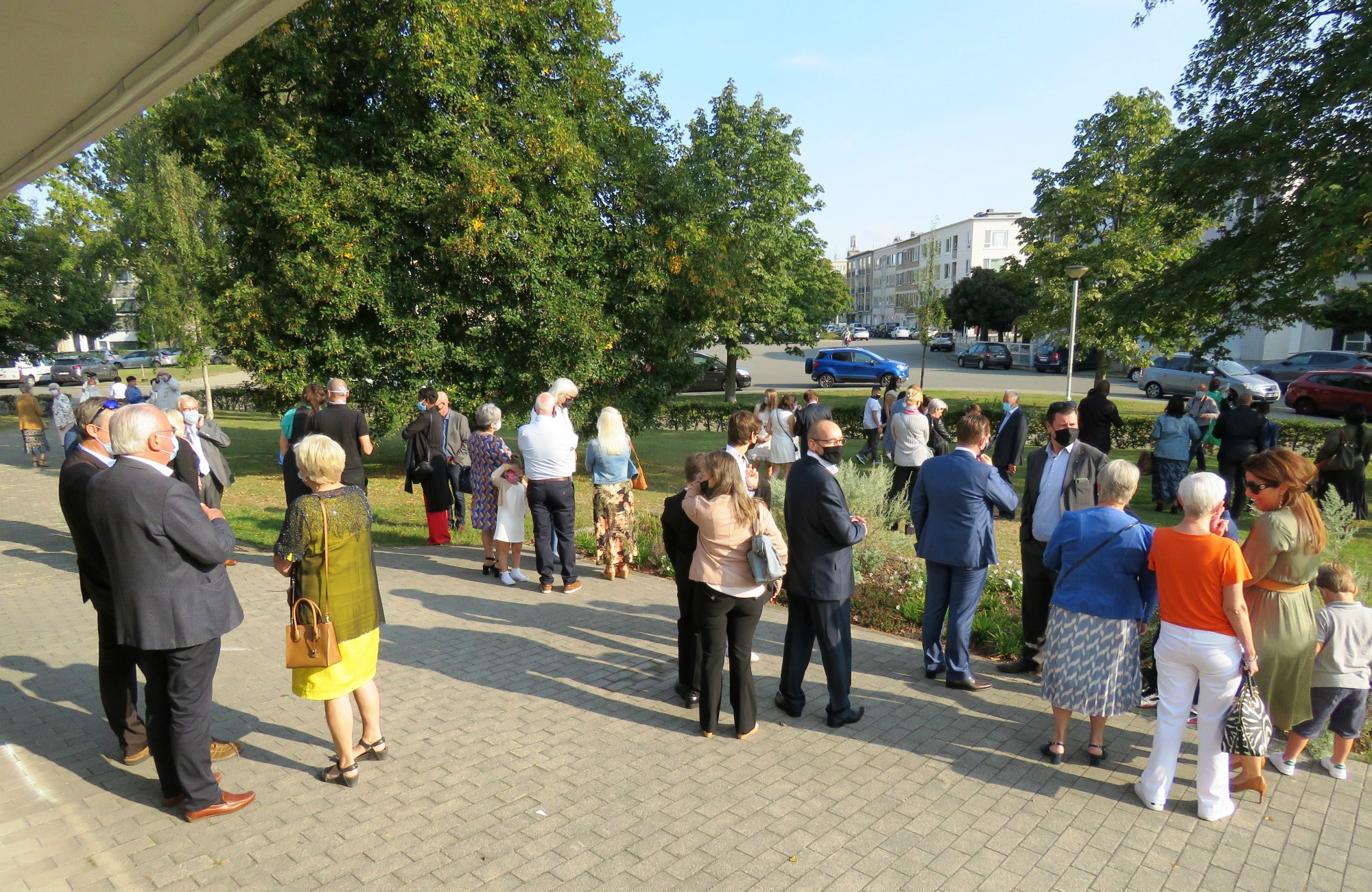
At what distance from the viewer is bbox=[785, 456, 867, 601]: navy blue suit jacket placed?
4.52 metres

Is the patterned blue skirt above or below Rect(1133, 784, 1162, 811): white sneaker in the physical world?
above

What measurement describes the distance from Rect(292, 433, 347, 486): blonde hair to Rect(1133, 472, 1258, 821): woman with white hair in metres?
4.04

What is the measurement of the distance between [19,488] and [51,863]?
1314cm

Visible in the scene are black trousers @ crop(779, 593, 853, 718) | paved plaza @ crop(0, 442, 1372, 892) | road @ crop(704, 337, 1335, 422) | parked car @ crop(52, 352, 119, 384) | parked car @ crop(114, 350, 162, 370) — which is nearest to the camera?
paved plaza @ crop(0, 442, 1372, 892)

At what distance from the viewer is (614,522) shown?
7.91 m

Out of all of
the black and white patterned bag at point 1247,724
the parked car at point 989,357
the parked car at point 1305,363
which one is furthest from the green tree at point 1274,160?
the parked car at point 989,357

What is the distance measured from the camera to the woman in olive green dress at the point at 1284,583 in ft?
12.8

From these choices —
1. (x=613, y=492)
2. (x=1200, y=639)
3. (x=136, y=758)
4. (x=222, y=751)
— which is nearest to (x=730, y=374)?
(x=613, y=492)

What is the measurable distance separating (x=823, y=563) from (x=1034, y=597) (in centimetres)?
205

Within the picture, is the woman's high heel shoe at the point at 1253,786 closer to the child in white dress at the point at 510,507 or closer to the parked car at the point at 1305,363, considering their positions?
the child in white dress at the point at 510,507

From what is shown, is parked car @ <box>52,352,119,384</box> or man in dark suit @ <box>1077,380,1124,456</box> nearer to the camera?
man in dark suit @ <box>1077,380,1124,456</box>

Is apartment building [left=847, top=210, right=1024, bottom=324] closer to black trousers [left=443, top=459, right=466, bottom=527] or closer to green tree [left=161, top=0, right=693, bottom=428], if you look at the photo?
green tree [left=161, top=0, right=693, bottom=428]

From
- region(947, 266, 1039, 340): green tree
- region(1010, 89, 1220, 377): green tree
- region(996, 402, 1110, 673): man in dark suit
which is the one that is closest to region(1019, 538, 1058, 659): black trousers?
region(996, 402, 1110, 673): man in dark suit

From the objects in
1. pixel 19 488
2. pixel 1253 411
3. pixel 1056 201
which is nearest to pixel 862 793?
pixel 1253 411
